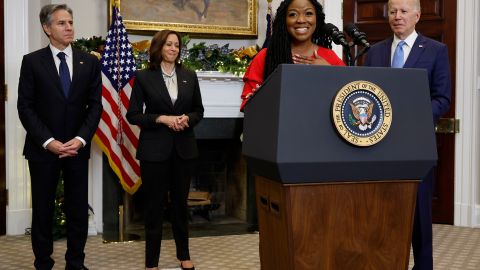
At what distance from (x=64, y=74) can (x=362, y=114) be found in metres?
2.16

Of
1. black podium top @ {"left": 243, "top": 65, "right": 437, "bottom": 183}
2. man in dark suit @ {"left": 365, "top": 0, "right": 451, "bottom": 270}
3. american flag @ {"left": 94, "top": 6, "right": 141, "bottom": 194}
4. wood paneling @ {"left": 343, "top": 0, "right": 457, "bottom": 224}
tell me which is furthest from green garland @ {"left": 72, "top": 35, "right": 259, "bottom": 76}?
black podium top @ {"left": 243, "top": 65, "right": 437, "bottom": 183}

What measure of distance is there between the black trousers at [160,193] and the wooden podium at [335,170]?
1.72 metres

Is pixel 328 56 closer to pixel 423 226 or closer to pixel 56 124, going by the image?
pixel 423 226

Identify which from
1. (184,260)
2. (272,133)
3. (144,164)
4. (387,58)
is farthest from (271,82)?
(184,260)

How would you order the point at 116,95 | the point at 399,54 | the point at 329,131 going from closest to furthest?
the point at 329,131 → the point at 399,54 → the point at 116,95

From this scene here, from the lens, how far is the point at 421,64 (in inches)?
103

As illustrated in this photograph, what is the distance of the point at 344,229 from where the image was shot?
1.72 metres

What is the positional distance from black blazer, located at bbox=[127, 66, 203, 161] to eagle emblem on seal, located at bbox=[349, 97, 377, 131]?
1.90m

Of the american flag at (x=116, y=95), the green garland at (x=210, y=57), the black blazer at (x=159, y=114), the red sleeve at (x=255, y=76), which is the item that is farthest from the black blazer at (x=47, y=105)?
the green garland at (x=210, y=57)

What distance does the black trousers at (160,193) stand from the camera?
3439 millimetres

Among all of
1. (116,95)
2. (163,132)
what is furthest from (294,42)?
(116,95)

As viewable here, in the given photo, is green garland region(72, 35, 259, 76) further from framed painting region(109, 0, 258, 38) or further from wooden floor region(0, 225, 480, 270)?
wooden floor region(0, 225, 480, 270)

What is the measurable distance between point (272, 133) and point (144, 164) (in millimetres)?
1910

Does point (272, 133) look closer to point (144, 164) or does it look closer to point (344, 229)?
point (344, 229)
